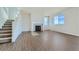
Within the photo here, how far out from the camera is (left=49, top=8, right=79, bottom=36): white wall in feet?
16.9

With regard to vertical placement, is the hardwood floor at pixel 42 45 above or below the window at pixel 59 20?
below

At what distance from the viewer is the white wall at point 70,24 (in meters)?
5.17

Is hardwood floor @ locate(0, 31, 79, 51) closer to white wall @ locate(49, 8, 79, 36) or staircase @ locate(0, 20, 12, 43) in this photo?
staircase @ locate(0, 20, 12, 43)

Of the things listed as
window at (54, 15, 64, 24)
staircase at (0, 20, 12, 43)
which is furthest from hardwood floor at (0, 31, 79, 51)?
window at (54, 15, 64, 24)

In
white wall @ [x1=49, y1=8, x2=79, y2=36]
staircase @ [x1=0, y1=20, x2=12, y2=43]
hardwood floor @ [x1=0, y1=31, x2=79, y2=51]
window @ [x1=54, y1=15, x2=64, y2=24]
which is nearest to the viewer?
hardwood floor @ [x1=0, y1=31, x2=79, y2=51]

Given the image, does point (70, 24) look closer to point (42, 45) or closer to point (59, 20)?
point (59, 20)

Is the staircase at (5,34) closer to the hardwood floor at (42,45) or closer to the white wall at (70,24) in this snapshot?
the hardwood floor at (42,45)

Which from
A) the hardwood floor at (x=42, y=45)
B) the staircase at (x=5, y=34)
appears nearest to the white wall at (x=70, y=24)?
the hardwood floor at (x=42, y=45)

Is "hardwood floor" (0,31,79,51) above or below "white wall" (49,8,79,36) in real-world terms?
below
